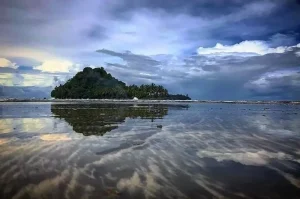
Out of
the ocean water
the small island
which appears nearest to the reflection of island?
the ocean water

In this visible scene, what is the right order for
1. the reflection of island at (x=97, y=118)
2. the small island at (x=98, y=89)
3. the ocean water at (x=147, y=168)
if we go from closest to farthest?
the ocean water at (x=147, y=168) < the reflection of island at (x=97, y=118) < the small island at (x=98, y=89)

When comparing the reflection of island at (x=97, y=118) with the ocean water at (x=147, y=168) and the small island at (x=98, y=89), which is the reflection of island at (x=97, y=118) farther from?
the small island at (x=98, y=89)

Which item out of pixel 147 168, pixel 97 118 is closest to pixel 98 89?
pixel 97 118

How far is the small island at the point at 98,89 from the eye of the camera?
576ft

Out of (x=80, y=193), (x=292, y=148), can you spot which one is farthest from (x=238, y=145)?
(x=80, y=193)

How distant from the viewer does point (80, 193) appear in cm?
616

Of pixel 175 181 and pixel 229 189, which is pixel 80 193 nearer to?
pixel 175 181

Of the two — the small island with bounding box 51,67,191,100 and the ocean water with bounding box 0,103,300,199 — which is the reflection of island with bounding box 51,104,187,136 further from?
the small island with bounding box 51,67,191,100

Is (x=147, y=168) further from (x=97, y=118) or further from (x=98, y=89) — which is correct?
(x=98, y=89)

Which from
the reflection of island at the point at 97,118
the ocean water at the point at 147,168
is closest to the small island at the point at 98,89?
the reflection of island at the point at 97,118

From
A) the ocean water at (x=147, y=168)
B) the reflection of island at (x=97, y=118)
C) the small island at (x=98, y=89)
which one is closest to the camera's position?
the ocean water at (x=147, y=168)

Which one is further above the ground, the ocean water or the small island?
the small island

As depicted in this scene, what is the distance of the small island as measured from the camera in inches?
6914

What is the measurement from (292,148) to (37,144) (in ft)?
36.5
